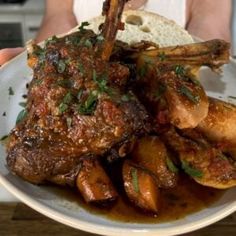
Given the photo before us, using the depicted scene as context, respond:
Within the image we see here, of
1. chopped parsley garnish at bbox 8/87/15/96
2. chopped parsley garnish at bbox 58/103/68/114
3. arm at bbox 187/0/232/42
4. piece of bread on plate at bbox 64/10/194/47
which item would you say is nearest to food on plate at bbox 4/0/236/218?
chopped parsley garnish at bbox 58/103/68/114

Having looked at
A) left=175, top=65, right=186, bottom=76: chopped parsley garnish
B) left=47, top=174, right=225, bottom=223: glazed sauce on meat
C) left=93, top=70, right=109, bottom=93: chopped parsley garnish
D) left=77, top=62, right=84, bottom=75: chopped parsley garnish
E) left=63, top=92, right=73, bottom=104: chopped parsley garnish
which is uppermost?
left=77, top=62, right=84, bottom=75: chopped parsley garnish

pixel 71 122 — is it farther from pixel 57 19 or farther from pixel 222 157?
pixel 57 19

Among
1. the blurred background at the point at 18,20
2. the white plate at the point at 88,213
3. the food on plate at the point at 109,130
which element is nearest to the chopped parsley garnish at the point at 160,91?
the food on plate at the point at 109,130

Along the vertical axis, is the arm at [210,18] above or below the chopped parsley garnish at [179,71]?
below

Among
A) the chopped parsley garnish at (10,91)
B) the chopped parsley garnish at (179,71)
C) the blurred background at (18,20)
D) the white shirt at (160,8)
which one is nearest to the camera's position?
the chopped parsley garnish at (179,71)

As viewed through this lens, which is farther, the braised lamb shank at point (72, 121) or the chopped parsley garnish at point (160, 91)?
the chopped parsley garnish at point (160, 91)

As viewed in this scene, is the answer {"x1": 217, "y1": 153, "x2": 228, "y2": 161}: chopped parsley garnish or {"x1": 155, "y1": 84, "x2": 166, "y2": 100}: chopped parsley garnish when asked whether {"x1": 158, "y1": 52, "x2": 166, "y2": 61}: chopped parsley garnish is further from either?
{"x1": 217, "y1": 153, "x2": 228, "y2": 161}: chopped parsley garnish

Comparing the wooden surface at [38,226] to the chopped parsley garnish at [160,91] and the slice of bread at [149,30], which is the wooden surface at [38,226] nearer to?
the chopped parsley garnish at [160,91]

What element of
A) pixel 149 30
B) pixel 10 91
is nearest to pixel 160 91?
pixel 10 91
